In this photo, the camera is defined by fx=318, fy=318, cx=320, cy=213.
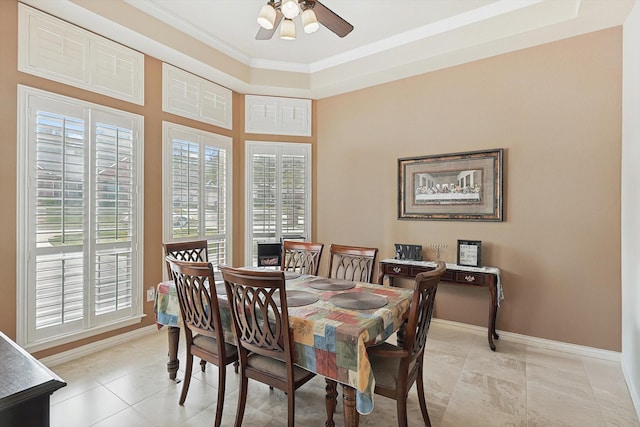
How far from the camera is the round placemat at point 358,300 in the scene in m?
1.97

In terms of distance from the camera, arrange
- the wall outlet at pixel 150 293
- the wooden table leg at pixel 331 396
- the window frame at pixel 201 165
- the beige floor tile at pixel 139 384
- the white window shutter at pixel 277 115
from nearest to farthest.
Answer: the wooden table leg at pixel 331 396, the beige floor tile at pixel 139 384, the wall outlet at pixel 150 293, the window frame at pixel 201 165, the white window shutter at pixel 277 115

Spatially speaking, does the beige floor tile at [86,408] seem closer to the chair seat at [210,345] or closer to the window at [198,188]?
the chair seat at [210,345]

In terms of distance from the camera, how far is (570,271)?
3.07 meters

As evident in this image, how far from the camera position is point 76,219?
9.50 ft

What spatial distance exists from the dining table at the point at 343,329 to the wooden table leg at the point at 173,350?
0.13 metres

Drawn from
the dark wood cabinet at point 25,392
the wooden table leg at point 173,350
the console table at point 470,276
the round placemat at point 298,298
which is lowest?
the wooden table leg at point 173,350

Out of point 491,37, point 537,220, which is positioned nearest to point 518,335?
point 537,220

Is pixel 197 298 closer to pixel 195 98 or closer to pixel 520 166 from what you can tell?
pixel 195 98

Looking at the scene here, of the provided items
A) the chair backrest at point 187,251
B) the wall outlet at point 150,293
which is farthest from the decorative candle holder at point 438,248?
the wall outlet at point 150,293

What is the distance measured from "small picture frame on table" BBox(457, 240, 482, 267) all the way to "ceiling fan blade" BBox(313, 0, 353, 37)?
2435mm

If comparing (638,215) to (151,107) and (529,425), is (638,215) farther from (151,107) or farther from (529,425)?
(151,107)

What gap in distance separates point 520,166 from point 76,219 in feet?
14.3

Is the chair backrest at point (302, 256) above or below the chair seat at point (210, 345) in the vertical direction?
above

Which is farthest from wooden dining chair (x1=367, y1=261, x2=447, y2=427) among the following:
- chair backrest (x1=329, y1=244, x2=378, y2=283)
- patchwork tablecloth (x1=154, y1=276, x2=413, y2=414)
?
chair backrest (x1=329, y1=244, x2=378, y2=283)
